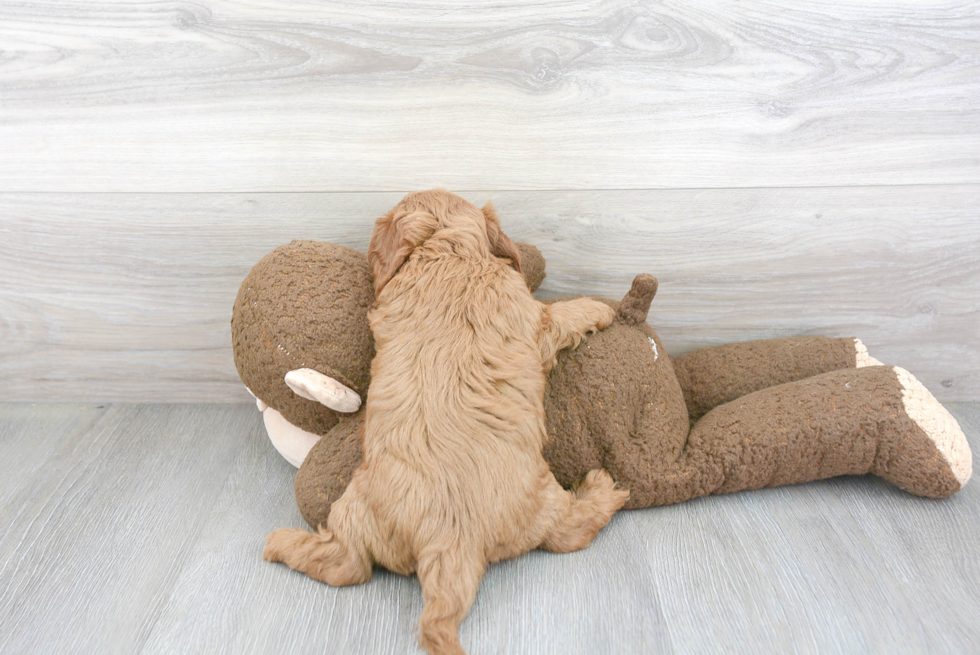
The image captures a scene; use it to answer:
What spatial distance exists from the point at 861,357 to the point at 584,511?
Result: 68 cm

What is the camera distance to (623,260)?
1372mm

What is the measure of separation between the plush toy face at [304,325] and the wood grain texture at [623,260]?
22cm

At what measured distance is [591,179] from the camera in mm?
1312

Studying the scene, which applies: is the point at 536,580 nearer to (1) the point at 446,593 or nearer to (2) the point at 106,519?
(1) the point at 446,593

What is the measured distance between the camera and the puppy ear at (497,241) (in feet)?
3.63

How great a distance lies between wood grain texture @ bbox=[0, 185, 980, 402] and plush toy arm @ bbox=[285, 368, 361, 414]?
0.38 m

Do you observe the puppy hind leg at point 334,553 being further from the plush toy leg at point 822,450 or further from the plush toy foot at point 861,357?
the plush toy foot at point 861,357

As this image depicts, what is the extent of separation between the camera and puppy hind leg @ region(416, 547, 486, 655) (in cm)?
83

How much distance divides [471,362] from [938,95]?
105cm

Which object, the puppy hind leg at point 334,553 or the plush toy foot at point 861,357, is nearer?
the puppy hind leg at point 334,553

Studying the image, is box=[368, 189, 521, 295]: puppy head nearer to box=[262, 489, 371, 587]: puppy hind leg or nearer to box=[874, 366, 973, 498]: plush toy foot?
box=[262, 489, 371, 587]: puppy hind leg

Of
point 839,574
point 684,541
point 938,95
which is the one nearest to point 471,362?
point 684,541

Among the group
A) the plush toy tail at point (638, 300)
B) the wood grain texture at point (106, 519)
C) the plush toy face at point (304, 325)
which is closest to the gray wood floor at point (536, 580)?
the wood grain texture at point (106, 519)

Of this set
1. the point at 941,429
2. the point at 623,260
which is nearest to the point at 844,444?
the point at 941,429
